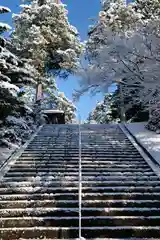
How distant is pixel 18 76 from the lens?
34.7 feet

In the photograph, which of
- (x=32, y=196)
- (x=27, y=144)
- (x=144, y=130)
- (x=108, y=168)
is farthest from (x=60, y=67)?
(x=32, y=196)

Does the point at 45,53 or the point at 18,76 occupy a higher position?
the point at 45,53

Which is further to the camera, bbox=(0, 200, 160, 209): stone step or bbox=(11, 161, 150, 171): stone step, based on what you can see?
bbox=(11, 161, 150, 171): stone step

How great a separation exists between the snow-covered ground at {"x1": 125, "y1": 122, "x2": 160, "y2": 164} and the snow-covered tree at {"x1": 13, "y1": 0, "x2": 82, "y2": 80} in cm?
1184

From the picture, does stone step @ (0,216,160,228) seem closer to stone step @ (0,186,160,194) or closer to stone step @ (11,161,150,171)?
stone step @ (0,186,160,194)

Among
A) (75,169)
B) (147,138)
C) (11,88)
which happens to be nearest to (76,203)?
(75,169)

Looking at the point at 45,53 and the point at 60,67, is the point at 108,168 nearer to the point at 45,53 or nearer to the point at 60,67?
the point at 45,53

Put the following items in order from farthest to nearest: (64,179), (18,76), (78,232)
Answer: (18,76) < (64,179) < (78,232)

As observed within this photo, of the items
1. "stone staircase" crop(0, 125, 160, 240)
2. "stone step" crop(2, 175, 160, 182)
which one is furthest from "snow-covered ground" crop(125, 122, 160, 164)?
"stone step" crop(2, 175, 160, 182)

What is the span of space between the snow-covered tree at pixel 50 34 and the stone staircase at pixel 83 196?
16513mm

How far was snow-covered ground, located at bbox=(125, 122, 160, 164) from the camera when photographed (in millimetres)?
10253

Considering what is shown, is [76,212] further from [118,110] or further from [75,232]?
[118,110]

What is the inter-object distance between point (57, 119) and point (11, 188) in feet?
49.6

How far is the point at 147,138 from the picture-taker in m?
12.6
